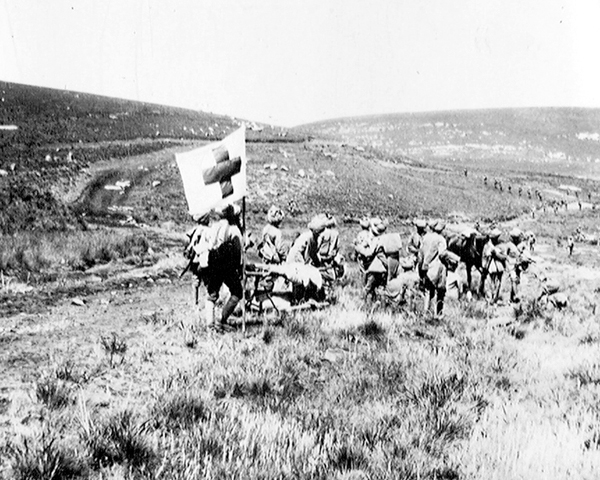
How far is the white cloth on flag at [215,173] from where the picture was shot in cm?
674

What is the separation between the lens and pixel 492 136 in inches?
4318

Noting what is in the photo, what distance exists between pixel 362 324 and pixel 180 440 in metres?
4.35

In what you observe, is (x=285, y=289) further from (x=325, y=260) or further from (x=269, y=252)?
(x=325, y=260)

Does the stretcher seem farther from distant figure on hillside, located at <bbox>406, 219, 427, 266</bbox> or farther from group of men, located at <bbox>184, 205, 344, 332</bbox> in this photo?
distant figure on hillside, located at <bbox>406, 219, 427, 266</bbox>

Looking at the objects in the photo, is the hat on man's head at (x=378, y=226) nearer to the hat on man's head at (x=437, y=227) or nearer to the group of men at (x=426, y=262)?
the group of men at (x=426, y=262)

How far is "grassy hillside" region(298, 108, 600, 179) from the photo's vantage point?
96.7m

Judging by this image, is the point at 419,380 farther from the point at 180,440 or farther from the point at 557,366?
the point at 180,440

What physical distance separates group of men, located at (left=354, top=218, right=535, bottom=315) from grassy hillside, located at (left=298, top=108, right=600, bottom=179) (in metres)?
79.3

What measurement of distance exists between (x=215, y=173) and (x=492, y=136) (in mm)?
112680

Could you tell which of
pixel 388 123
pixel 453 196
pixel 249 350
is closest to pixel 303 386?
pixel 249 350

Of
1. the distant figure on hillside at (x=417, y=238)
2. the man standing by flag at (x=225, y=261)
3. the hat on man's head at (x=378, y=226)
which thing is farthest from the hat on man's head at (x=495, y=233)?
the man standing by flag at (x=225, y=261)

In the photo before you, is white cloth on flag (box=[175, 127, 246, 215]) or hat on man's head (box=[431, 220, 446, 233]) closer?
white cloth on flag (box=[175, 127, 246, 215])

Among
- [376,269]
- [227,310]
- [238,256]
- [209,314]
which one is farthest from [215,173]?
[376,269]

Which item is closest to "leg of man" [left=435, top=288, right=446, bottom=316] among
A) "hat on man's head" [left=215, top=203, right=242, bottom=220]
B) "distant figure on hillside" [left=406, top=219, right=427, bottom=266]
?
"distant figure on hillside" [left=406, top=219, right=427, bottom=266]
